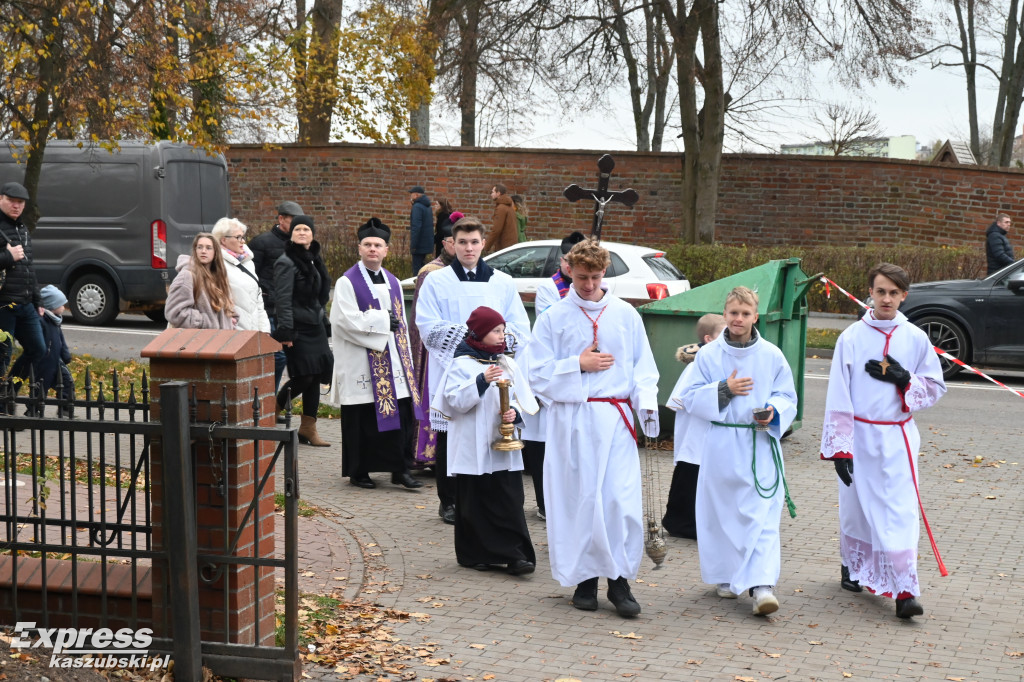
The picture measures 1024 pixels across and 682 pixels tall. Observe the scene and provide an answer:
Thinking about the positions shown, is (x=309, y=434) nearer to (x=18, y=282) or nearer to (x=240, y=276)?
(x=240, y=276)

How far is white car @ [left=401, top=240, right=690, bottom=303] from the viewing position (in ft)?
49.1

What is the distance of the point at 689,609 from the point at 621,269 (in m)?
9.46

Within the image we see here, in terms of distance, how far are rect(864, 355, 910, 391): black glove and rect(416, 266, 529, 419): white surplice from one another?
1966 millimetres

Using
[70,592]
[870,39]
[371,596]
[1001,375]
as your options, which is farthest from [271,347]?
[870,39]

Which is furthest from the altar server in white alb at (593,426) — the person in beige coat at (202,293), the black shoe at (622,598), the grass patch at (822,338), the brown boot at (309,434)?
the grass patch at (822,338)

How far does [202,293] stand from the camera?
8.37 meters

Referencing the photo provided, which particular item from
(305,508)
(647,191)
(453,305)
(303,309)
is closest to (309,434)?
(303,309)

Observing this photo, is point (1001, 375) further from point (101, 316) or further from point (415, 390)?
point (101, 316)

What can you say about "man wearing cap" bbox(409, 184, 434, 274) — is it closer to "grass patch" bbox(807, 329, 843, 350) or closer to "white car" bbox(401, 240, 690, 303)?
"white car" bbox(401, 240, 690, 303)

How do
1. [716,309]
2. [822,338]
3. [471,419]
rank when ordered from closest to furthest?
1. [471,419]
2. [716,309]
3. [822,338]

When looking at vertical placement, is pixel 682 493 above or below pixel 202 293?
below

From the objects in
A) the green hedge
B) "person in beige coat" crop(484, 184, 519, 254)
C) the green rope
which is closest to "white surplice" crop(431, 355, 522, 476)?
the green rope

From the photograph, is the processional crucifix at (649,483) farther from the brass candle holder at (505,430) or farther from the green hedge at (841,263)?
the green hedge at (841,263)

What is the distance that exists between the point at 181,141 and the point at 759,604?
14.6 m
